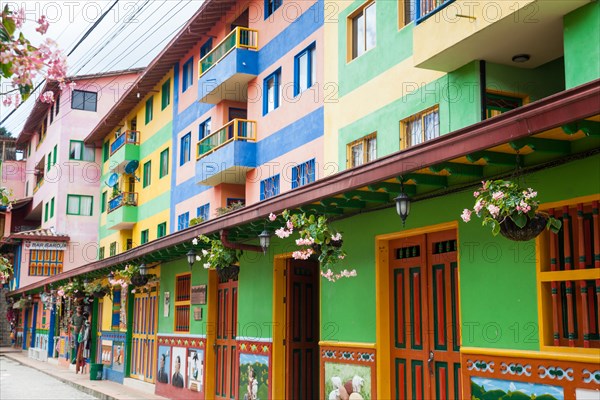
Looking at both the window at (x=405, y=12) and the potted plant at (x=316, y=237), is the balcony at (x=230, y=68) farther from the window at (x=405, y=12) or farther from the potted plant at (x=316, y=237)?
the potted plant at (x=316, y=237)

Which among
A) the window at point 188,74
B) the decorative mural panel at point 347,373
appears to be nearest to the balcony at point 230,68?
the window at point 188,74

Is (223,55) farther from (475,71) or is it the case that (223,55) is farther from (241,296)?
(475,71)

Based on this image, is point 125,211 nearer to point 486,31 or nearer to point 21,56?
point 486,31

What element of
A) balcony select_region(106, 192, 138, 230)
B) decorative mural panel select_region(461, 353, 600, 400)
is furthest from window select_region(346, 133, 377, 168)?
balcony select_region(106, 192, 138, 230)

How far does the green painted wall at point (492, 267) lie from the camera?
7.96 metres

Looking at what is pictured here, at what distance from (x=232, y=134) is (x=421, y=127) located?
28.5ft

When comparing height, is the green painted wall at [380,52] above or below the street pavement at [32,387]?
above

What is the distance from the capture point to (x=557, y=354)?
766 cm

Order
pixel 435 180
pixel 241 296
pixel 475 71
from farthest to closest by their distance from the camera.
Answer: pixel 241 296 → pixel 475 71 → pixel 435 180

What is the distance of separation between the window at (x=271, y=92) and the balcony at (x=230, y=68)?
0.67 meters

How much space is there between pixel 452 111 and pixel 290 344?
5761 mm

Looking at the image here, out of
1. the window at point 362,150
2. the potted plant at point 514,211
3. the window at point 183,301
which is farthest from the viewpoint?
the window at point 183,301

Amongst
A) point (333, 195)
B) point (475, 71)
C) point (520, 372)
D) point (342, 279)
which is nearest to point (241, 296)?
point (342, 279)

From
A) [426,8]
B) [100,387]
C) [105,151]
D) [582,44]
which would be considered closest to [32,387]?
[100,387]
